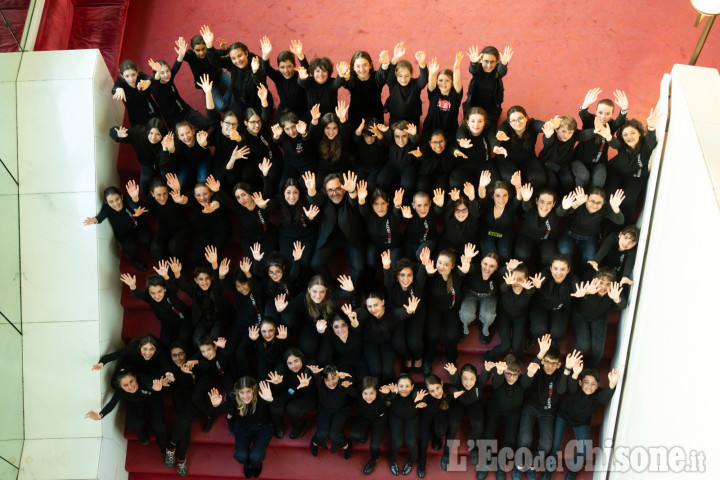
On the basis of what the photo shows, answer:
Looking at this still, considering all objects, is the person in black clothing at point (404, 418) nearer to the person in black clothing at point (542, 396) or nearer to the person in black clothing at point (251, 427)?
the person in black clothing at point (542, 396)

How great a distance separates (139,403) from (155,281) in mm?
1093

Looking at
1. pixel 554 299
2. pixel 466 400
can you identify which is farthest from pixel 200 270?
pixel 554 299

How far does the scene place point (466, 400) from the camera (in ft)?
17.5

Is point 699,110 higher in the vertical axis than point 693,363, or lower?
higher

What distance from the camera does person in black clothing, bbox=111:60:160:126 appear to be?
216 inches

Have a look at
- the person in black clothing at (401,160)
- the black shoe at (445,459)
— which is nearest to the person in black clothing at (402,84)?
the person in black clothing at (401,160)

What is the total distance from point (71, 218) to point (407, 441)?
3.27m

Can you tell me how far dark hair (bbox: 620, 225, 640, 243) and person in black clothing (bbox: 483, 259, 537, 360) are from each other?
791mm

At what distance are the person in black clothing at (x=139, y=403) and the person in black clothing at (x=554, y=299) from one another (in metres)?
3.04

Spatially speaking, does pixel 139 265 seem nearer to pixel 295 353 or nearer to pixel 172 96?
pixel 172 96

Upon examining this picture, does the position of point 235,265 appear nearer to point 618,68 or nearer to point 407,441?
point 407,441

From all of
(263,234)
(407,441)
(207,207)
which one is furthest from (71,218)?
(407,441)

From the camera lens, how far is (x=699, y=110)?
4.84 metres

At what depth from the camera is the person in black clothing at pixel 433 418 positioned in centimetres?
518
